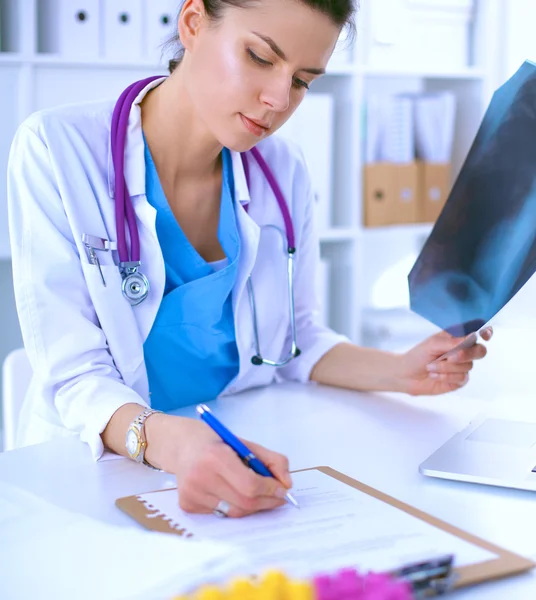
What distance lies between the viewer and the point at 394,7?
2.78 metres

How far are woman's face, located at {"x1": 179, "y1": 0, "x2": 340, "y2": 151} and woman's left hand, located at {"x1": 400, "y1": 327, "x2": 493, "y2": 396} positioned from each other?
388 millimetres

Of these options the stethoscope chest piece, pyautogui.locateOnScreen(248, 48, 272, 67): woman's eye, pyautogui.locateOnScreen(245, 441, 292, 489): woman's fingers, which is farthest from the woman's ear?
pyautogui.locateOnScreen(245, 441, 292, 489): woman's fingers

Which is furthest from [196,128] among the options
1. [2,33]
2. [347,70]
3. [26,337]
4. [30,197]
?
[347,70]

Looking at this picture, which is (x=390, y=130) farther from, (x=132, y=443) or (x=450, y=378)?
(x=132, y=443)

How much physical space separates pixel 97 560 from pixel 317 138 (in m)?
2.08

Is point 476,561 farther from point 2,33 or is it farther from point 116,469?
point 2,33

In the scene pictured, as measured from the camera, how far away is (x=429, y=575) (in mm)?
A: 631

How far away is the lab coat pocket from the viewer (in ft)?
3.62

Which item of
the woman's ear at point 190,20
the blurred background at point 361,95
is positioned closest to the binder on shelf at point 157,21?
the blurred background at point 361,95

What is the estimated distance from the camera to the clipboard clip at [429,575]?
0.62 metres

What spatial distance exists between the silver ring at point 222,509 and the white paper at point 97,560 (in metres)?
0.06

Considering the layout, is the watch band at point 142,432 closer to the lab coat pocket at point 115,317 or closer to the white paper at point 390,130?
the lab coat pocket at point 115,317

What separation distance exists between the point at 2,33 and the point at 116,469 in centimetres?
181

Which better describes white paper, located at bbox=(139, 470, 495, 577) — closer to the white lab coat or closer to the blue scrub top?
the white lab coat
